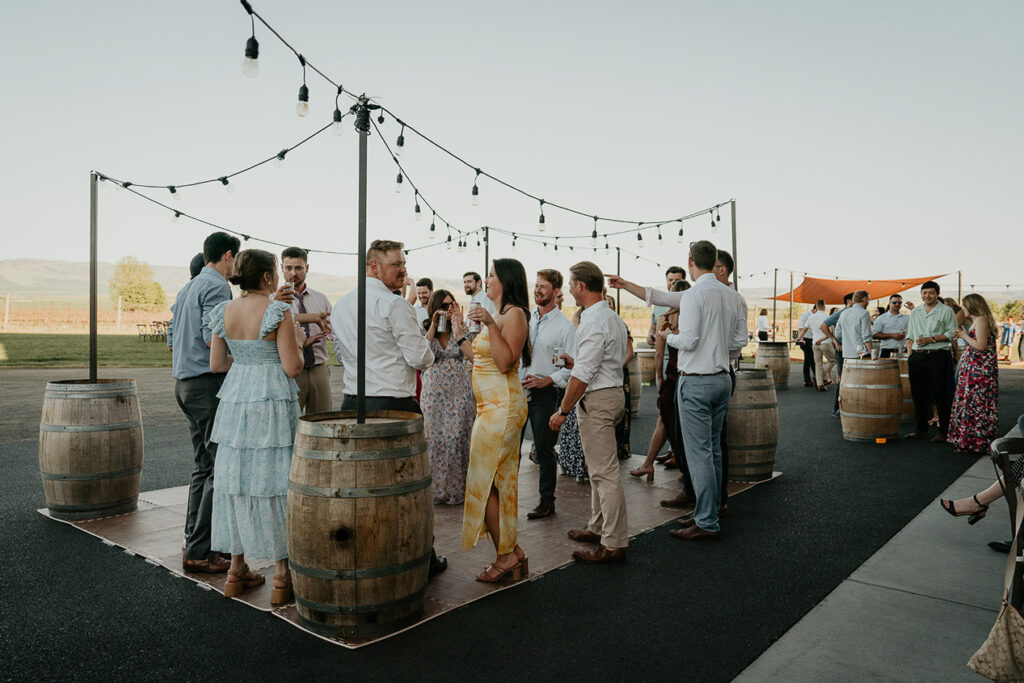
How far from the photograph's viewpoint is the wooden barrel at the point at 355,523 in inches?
117

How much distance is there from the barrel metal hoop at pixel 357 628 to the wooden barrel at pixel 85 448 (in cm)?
258

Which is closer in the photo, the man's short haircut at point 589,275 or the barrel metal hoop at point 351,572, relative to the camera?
the barrel metal hoop at point 351,572

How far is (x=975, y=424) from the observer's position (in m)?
7.59

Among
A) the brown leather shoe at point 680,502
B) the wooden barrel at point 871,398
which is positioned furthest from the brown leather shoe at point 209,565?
the wooden barrel at point 871,398

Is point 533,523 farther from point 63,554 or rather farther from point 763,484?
point 63,554

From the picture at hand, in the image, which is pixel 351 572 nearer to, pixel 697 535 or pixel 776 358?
pixel 697 535

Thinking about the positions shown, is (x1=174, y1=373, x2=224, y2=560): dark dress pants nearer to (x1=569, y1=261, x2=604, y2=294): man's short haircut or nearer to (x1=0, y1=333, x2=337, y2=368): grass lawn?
(x1=569, y1=261, x2=604, y2=294): man's short haircut

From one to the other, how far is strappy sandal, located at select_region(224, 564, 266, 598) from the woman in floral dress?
24.4 ft

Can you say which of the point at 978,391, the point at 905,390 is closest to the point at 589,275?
the point at 978,391

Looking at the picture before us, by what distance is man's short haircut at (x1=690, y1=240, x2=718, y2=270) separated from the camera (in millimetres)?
4715

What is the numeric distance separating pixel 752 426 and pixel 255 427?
4.24 metres

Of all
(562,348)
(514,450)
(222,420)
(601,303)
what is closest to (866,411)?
(562,348)

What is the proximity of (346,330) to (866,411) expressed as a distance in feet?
21.9

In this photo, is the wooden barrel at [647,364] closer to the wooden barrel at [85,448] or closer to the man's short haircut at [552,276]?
the man's short haircut at [552,276]
